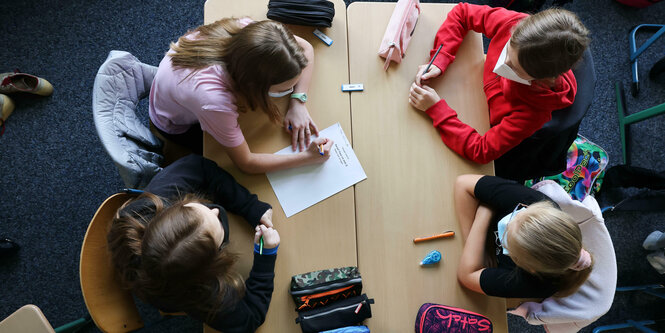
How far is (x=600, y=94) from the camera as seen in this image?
84.3 inches

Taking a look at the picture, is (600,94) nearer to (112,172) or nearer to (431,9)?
(431,9)

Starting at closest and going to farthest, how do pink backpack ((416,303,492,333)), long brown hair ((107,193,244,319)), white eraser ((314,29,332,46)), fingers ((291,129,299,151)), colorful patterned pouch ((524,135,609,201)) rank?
long brown hair ((107,193,244,319)), pink backpack ((416,303,492,333)), fingers ((291,129,299,151)), white eraser ((314,29,332,46)), colorful patterned pouch ((524,135,609,201))

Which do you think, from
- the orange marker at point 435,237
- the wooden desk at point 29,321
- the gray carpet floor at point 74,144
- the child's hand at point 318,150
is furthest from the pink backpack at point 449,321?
the wooden desk at point 29,321

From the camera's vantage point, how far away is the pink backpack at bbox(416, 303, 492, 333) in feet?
3.69

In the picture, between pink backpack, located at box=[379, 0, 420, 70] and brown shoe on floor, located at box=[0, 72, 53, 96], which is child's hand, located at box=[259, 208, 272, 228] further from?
brown shoe on floor, located at box=[0, 72, 53, 96]

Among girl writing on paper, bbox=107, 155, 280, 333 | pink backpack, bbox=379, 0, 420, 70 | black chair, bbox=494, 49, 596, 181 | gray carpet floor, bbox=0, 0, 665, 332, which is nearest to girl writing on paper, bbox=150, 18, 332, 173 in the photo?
girl writing on paper, bbox=107, 155, 280, 333

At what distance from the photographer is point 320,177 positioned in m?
1.24

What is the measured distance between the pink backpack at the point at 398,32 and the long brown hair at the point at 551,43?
1.27 feet

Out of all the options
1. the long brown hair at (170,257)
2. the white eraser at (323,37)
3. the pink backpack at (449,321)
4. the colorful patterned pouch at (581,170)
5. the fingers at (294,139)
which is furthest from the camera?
the colorful patterned pouch at (581,170)

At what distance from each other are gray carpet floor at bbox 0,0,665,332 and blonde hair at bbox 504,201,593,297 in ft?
3.31

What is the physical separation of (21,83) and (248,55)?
5.08ft

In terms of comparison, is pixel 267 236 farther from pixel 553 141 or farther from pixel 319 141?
pixel 553 141

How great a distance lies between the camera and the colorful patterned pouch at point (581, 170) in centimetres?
175

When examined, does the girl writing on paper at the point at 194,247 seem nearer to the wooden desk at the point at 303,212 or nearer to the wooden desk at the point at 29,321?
the wooden desk at the point at 303,212
